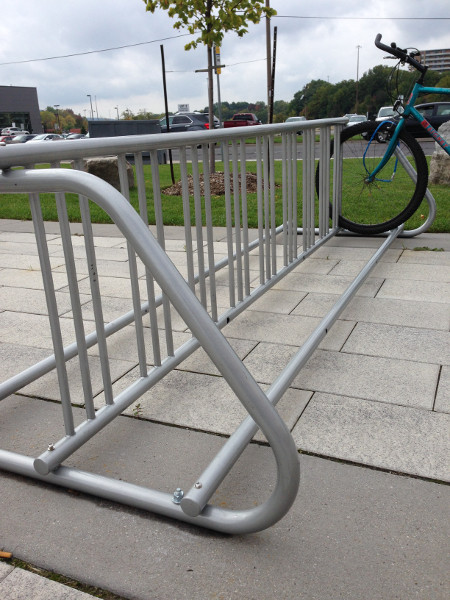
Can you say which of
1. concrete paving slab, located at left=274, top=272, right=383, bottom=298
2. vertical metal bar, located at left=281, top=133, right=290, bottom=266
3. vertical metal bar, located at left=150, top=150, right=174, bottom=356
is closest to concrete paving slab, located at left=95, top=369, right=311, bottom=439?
vertical metal bar, located at left=150, top=150, right=174, bottom=356

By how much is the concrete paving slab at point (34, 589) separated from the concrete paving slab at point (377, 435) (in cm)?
96

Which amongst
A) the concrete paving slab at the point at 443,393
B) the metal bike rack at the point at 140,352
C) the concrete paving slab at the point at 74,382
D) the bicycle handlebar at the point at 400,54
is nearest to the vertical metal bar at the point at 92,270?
the metal bike rack at the point at 140,352

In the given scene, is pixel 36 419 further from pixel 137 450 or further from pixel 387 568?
pixel 387 568

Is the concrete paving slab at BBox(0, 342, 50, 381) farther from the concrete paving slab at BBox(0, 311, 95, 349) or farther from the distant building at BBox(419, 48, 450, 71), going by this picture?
the distant building at BBox(419, 48, 450, 71)

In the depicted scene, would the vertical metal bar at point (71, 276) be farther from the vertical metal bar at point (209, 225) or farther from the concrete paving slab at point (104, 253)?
the concrete paving slab at point (104, 253)

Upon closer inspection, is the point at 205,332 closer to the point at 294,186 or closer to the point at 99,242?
Result: the point at 294,186

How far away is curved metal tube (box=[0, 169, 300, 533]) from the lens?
147 cm

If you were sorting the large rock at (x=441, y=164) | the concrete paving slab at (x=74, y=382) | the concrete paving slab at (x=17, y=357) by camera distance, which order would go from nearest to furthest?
the concrete paving slab at (x=74, y=382) < the concrete paving slab at (x=17, y=357) < the large rock at (x=441, y=164)

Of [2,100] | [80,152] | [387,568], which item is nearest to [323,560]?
[387,568]

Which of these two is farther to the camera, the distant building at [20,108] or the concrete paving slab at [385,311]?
the distant building at [20,108]

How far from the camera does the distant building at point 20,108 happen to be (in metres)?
77.6

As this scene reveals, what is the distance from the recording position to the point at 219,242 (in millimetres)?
5602

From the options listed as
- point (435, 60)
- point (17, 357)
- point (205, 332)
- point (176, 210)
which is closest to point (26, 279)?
point (17, 357)

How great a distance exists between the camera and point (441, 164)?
8227mm
